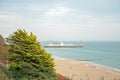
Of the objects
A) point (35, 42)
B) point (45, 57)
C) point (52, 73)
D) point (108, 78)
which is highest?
point (35, 42)

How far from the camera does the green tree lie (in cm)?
1326

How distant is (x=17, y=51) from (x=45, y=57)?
1.66 metres

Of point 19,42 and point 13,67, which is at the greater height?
point 19,42

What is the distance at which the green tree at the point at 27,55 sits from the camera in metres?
13.3

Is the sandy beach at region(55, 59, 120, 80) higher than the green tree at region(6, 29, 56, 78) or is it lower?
lower

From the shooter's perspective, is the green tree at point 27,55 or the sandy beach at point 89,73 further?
the sandy beach at point 89,73

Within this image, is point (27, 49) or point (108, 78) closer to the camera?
point (27, 49)

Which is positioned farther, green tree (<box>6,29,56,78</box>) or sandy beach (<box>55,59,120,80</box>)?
sandy beach (<box>55,59,120,80</box>)

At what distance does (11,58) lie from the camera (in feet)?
45.6

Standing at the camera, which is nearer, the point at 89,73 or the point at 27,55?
the point at 27,55

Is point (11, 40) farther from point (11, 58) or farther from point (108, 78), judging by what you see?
point (108, 78)

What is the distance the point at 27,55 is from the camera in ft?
43.8

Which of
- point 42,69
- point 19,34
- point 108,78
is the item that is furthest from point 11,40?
point 108,78

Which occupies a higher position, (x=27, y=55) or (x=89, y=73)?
(x=27, y=55)
